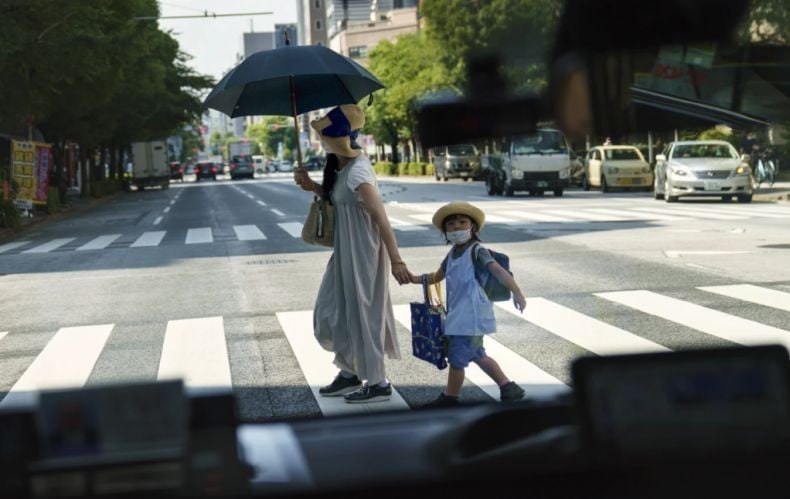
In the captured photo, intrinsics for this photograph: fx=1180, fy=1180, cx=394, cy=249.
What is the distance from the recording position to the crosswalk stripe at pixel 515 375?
21.9 feet

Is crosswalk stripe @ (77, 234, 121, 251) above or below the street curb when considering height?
above

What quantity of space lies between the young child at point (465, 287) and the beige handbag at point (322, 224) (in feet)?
2.23

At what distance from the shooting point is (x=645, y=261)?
1438 cm

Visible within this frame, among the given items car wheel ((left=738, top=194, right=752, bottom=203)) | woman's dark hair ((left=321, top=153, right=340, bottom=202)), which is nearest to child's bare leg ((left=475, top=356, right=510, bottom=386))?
woman's dark hair ((left=321, top=153, right=340, bottom=202))

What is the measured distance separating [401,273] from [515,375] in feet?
4.68

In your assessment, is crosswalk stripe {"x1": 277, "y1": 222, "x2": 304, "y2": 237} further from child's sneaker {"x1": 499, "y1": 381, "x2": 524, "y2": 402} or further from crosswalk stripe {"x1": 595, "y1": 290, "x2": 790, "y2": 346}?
child's sneaker {"x1": 499, "y1": 381, "x2": 524, "y2": 402}

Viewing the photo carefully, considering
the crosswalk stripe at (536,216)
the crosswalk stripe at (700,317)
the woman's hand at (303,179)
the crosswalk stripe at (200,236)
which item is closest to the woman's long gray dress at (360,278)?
the woman's hand at (303,179)

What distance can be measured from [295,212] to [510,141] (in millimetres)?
29703

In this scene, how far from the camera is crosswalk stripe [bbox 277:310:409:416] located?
643 cm

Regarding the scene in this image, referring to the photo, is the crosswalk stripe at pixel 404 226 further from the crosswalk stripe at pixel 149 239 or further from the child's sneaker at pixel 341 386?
the child's sneaker at pixel 341 386

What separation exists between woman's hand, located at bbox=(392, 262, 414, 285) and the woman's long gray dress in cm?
24

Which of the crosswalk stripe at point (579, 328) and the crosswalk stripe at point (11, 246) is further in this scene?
the crosswalk stripe at point (11, 246)

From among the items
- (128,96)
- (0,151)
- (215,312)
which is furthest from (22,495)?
(128,96)

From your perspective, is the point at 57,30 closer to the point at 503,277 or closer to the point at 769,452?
the point at 503,277
